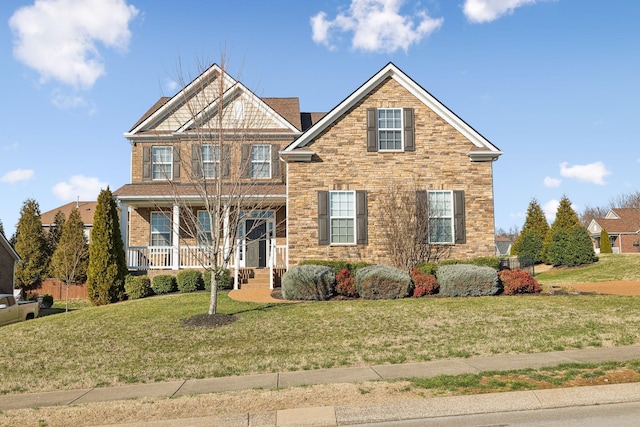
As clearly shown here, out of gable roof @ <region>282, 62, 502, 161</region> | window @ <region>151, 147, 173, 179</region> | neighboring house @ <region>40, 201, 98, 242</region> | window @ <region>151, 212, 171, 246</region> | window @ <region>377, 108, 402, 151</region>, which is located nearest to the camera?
gable roof @ <region>282, 62, 502, 161</region>

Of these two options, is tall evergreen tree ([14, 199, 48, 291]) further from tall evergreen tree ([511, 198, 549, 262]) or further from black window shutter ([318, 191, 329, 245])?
tall evergreen tree ([511, 198, 549, 262])

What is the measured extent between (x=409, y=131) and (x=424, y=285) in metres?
6.17

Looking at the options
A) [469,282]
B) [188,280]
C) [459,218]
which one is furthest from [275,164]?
[469,282]

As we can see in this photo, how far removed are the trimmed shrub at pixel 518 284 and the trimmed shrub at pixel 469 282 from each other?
1.33 ft

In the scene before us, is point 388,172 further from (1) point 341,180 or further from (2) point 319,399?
(2) point 319,399

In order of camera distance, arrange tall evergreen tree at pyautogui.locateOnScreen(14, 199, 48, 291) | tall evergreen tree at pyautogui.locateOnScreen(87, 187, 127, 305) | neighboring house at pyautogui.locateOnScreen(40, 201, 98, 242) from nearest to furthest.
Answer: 1. tall evergreen tree at pyautogui.locateOnScreen(87, 187, 127, 305)
2. tall evergreen tree at pyautogui.locateOnScreen(14, 199, 48, 291)
3. neighboring house at pyautogui.locateOnScreen(40, 201, 98, 242)

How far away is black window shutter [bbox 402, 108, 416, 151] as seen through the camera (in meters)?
19.2

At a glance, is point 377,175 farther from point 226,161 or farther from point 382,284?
point 226,161

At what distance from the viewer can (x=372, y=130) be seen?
1920 centimetres

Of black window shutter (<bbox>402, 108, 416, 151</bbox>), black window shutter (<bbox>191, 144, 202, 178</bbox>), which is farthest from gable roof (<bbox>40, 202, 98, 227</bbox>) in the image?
black window shutter (<bbox>402, 108, 416, 151</bbox>)

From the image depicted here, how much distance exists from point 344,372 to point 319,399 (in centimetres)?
166

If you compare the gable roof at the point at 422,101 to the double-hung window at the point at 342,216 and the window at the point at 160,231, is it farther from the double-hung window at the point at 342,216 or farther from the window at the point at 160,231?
the window at the point at 160,231

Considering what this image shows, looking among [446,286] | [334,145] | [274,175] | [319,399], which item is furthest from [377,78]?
[319,399]

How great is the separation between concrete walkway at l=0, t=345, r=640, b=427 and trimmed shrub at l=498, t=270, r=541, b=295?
19.7 feet
